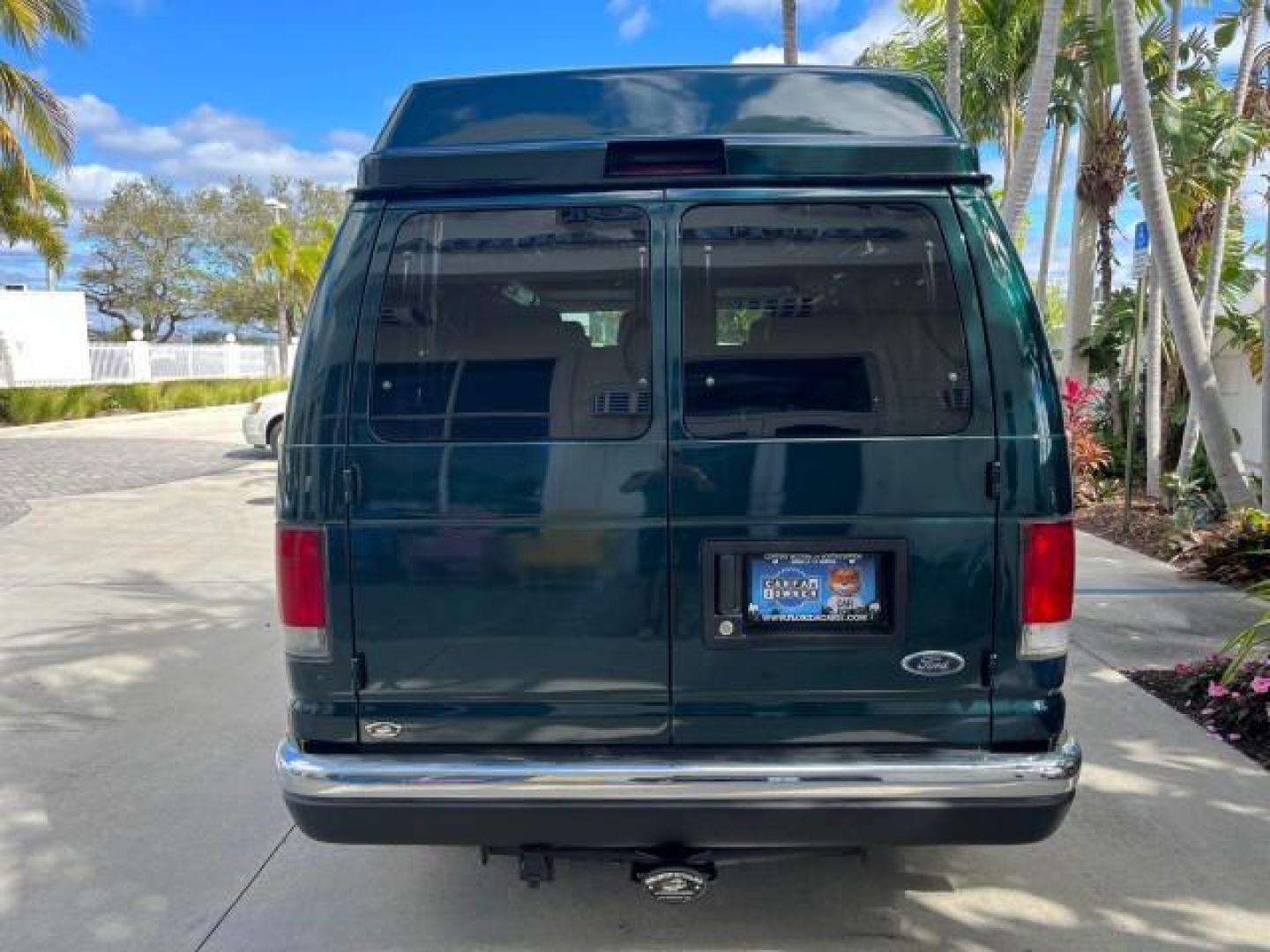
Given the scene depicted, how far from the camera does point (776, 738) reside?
8.22ft

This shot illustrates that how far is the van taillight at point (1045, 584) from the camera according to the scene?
2406mm

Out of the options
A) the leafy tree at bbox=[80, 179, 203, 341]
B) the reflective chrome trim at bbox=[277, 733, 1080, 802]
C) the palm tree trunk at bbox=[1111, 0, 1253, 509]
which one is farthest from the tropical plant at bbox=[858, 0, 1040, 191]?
the leafy tree at bbox=[80, 179, 203, 341]

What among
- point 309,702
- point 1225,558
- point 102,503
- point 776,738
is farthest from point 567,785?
point 102,503

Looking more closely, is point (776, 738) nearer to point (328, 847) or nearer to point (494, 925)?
point (494, 925)

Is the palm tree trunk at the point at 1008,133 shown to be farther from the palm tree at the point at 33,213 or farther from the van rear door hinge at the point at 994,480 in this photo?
the palm tree at the point at 33,213

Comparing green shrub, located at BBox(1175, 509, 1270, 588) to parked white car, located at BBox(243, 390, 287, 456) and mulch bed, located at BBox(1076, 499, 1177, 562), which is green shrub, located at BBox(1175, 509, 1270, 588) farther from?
parked white car, located at BBox(243, 390, 287, 456)

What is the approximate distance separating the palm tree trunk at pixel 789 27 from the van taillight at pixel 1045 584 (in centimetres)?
740

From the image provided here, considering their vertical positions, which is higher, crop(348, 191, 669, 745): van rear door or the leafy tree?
the leafy tree

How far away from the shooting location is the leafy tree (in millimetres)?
40906

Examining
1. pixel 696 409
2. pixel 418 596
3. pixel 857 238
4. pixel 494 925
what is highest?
pixel 857 238

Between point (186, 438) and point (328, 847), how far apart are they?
16378 mm

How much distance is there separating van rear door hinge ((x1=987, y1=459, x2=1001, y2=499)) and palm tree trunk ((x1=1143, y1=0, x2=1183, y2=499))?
7.62 metres

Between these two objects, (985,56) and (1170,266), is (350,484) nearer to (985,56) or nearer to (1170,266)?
(1170,266)

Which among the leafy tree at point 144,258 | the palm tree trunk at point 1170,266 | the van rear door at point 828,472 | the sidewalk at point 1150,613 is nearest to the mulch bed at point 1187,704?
the sidewalk at point 1150,613
